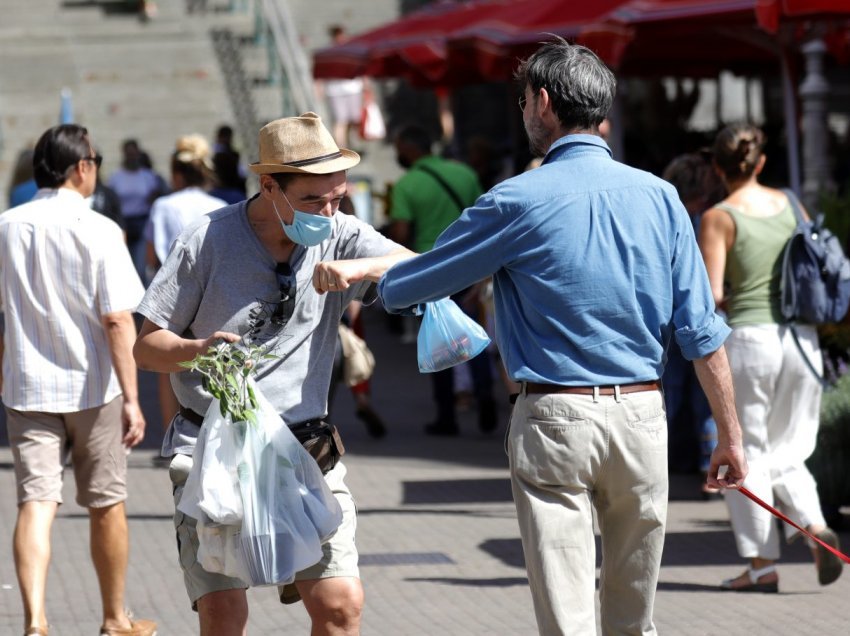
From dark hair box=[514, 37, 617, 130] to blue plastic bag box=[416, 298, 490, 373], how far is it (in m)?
0.57

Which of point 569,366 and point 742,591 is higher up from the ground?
point 569,366

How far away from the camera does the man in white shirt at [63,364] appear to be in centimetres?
552

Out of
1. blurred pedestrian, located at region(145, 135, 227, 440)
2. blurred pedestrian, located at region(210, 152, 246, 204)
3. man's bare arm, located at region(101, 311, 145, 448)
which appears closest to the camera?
man's bare arm, located at region(101, 311, 145, 448)

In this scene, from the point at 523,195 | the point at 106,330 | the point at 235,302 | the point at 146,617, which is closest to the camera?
the point at 523,195

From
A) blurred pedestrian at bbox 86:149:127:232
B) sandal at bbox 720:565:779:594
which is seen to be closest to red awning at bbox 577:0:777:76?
blurred pedestrian at bbox 86:149:127:232

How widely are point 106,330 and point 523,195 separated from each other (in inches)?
87.9

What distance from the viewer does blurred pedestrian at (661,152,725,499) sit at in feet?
26.0

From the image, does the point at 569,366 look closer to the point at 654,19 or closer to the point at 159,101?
the point at 654,19

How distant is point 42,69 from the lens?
2116 centimetres

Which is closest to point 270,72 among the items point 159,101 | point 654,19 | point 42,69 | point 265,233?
point 159,101

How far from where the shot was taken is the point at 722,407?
4.00 meters

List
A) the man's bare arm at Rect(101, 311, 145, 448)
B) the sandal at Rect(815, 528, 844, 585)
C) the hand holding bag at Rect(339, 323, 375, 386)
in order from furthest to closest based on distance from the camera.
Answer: the hand holding bag at Rect(339, 323, 375, 386), the sandal at Rect(815, 528, 844, 585), the man's bare arm at Rect(101, 311, 145, 448)

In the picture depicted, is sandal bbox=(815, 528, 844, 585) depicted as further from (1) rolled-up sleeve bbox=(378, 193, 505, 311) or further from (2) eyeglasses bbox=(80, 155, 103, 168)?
(2) eyeglasses bbox=(80, 155, 103, 168)

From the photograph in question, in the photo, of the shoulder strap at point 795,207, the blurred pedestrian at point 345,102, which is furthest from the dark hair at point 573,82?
the blurred pedestrian at point 345,102
